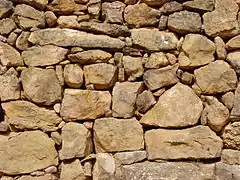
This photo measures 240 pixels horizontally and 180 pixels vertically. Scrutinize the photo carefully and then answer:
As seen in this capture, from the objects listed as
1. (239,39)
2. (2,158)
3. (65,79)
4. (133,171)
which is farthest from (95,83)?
(239,39)

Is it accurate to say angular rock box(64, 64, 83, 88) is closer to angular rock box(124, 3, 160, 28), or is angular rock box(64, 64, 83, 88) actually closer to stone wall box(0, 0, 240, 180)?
stone wall box(0, 0, 240, 180)

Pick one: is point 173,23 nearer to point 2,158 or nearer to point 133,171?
point 133,171

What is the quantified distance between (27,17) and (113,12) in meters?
0.50

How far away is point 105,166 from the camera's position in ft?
7.22

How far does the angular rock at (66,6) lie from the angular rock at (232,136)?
3.58 ft

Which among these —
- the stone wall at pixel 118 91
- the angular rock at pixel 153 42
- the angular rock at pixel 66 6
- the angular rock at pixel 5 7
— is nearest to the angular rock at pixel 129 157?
the stone wall at pixel 118 91

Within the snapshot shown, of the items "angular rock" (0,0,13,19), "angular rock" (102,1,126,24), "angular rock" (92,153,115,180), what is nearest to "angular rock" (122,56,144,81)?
"angular rock" (102,1,126,24)

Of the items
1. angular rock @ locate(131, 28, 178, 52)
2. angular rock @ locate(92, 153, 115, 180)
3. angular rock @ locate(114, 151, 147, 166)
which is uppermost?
angular rock @ locate(131, 28, 178, 52)

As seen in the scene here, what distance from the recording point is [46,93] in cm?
218

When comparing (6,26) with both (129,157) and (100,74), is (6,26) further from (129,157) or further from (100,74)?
(129,157)

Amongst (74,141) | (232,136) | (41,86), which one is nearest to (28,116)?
(41,86)

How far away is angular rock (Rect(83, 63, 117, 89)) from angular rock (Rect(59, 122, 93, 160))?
271 millimetres

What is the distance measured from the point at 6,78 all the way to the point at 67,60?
37 cm

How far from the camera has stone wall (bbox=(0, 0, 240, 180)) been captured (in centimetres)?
217
